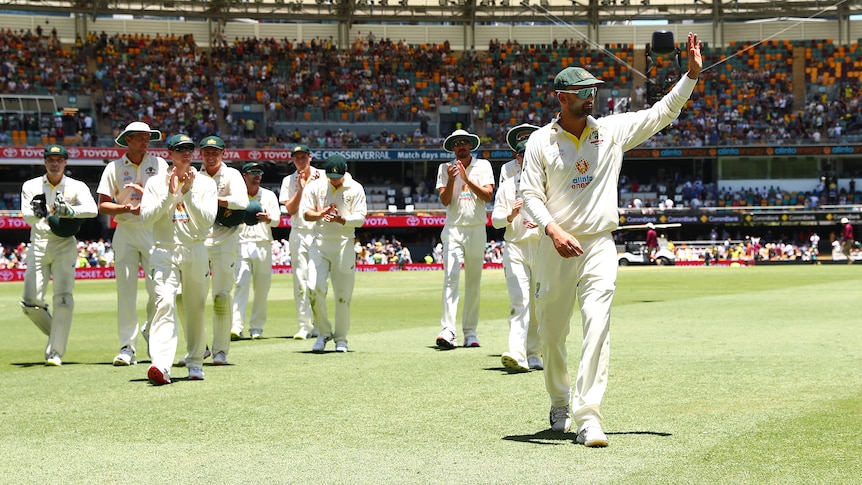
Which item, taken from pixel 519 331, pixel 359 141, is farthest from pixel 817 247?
pixel 519 331

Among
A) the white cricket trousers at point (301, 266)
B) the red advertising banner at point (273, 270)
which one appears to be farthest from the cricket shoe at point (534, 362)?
the red advertising banner at point (273, 270)

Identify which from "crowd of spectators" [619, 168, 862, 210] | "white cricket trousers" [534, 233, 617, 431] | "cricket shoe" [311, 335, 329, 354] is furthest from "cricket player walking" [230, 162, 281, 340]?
"crowd of spectators" [619, 168, 862, 210]

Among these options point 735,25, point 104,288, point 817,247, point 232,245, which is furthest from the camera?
point 735,25

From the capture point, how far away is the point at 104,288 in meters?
34.7

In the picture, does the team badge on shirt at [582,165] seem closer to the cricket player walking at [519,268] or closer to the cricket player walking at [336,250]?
the cricket player walking at [519,268]

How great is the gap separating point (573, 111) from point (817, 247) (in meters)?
51.8

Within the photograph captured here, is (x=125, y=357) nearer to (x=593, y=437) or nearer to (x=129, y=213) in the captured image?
(x=129, y=213)

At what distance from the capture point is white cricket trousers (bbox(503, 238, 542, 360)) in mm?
11219

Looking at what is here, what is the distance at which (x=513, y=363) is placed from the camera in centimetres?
1085

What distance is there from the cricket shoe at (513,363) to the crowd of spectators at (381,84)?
47.4m

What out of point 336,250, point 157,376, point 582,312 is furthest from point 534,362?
point 582,312

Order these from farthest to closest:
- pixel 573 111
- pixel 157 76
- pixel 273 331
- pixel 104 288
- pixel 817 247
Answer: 1. pixel 157 76
2. pixel 817 247
3. pixel 104 288
4. pixel 273 331
5. pixel 573 111

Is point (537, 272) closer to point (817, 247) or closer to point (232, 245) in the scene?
point (232, 245)

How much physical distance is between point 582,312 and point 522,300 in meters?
4.11
